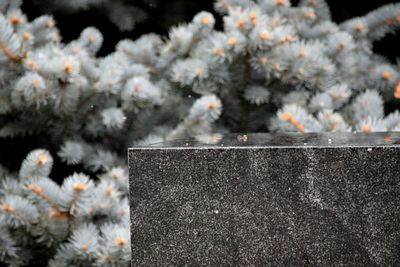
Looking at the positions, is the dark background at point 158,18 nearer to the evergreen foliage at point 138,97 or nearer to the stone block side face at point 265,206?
the evergreen foliage at point 138,97

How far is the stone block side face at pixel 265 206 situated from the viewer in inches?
37.5

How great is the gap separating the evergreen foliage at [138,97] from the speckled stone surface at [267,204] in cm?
35

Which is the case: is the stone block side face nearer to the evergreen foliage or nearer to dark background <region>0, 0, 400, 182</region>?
the evergreen foliage

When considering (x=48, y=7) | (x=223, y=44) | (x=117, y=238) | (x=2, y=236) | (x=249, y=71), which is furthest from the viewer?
(x=48, y=7)

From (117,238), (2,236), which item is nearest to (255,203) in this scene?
(117,238)

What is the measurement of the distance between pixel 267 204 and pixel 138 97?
812 mm

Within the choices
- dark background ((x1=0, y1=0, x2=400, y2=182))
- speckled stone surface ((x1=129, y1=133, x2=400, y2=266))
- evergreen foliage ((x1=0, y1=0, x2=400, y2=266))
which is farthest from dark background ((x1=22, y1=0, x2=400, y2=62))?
speckled stone surface ((x1=129, y1=133, x2=400, y2=266))

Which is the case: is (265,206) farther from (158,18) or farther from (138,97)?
(158,18)

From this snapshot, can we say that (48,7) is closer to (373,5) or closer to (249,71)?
(249,71)

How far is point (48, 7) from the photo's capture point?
220 cm

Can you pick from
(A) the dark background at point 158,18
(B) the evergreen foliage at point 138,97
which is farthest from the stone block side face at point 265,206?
(A) the dark background at point 158,18

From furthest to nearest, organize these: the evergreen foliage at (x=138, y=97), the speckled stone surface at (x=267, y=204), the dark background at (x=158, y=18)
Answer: the dark background at (x=158, y=18), the evergreen foliage at (x=138, y=97), the speckled stone surface at (x=267, y=204)

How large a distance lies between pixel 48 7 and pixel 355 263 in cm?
170

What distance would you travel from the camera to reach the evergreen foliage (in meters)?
1.47
